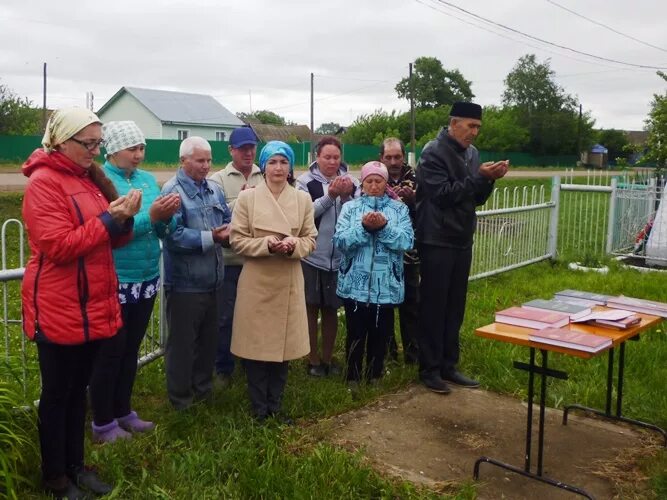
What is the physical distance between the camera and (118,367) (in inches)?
148

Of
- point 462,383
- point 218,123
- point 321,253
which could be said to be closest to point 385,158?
point 321,253

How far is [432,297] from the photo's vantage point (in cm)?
469

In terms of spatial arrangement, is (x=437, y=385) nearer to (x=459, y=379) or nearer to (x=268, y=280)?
(x=459, y=379)

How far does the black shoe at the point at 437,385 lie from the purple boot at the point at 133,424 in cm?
186

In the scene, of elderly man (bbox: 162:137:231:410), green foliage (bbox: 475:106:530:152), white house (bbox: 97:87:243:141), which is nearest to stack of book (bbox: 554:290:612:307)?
elderly man (bbox: 162:137:231:410)

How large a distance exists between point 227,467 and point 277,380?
73 cm

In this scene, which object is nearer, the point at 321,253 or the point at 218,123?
the point at 321,253

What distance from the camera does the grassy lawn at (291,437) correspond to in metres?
3.28

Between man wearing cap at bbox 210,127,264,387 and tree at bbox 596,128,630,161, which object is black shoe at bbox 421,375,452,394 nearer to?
man wearing cap at bbox 210,127,264,387

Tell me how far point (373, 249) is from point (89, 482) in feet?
7.16

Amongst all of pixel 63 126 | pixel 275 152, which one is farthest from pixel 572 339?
pixel 63 126

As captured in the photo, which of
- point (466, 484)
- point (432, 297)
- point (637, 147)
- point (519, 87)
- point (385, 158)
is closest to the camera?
point (466, 484)

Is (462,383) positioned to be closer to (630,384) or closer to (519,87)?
(630,384)

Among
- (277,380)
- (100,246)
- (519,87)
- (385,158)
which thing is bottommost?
(277,380)
